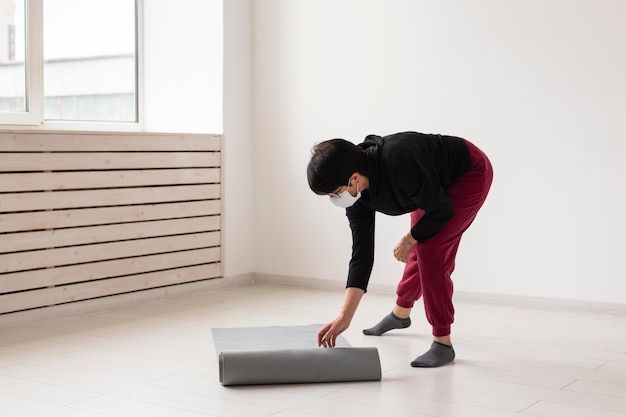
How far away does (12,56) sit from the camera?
163 inches

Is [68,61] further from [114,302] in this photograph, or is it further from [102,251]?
[114,302]

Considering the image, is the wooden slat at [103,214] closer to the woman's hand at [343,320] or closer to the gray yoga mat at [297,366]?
the gray yoga mat at [297,366]

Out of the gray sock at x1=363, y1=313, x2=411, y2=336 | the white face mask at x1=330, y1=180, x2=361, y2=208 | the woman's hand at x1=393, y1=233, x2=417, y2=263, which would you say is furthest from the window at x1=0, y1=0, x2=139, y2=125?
the woman's hand at x1=393, y1=233, x2=417, y2=263

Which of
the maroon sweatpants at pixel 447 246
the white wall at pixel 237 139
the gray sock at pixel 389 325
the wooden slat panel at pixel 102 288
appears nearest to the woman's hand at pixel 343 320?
the maroon sweatpants at pixel 447 246

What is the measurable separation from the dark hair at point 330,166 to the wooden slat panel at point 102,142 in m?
1.60

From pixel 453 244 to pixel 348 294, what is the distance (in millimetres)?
443

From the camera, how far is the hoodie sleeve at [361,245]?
2822mm

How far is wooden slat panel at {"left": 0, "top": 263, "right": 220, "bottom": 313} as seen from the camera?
367 centimetres

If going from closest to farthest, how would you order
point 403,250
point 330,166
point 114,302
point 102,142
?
point 330,166, point 403,250, point 102,142, point 114,302

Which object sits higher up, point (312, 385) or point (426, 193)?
point (426, 193)

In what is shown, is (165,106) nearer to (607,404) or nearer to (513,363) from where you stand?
(513,363)

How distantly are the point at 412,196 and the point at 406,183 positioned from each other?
0.07m

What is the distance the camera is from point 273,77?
4.87 metres

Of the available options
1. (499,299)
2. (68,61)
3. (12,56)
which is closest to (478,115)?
(499,299)
